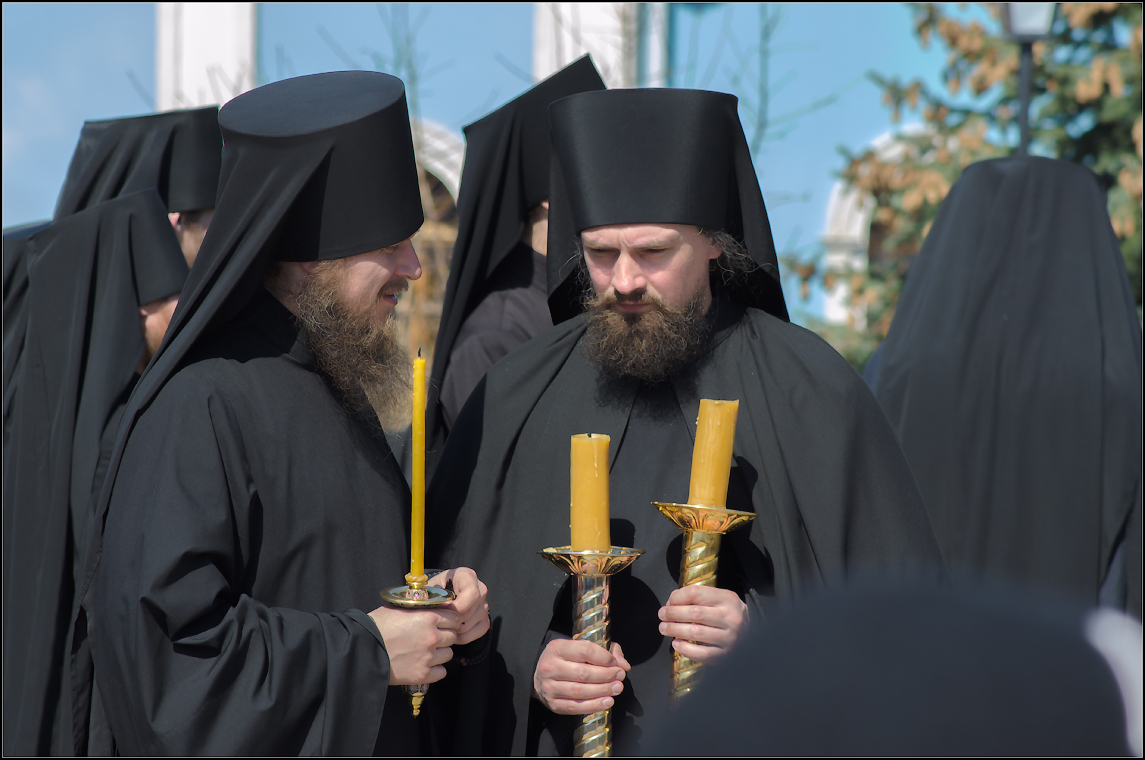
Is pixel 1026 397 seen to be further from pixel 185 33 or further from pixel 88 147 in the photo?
pixel 185 33

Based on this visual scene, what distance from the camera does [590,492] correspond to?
2.21 meters

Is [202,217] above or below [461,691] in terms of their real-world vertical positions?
above

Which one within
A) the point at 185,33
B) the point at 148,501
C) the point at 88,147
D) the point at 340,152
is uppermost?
the point at 185,33

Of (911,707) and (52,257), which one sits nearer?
(911,707)

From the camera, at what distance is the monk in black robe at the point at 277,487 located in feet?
6.93

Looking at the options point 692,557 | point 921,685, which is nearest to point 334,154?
point 692,557

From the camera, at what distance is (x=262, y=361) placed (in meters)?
2.49

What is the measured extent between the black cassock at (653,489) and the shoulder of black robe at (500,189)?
72.4 inches

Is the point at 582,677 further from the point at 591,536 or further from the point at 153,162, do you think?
the point at 153,162

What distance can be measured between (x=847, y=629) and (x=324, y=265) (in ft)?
6.68

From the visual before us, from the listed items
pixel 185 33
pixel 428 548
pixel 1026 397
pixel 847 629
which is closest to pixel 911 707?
pixel 847 629

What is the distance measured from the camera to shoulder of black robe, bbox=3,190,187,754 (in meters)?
3.62

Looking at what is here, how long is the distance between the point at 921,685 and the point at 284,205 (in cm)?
200

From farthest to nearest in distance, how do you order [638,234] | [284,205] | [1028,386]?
1. [1028,386]
2. [638,234]
3. [284,205]
